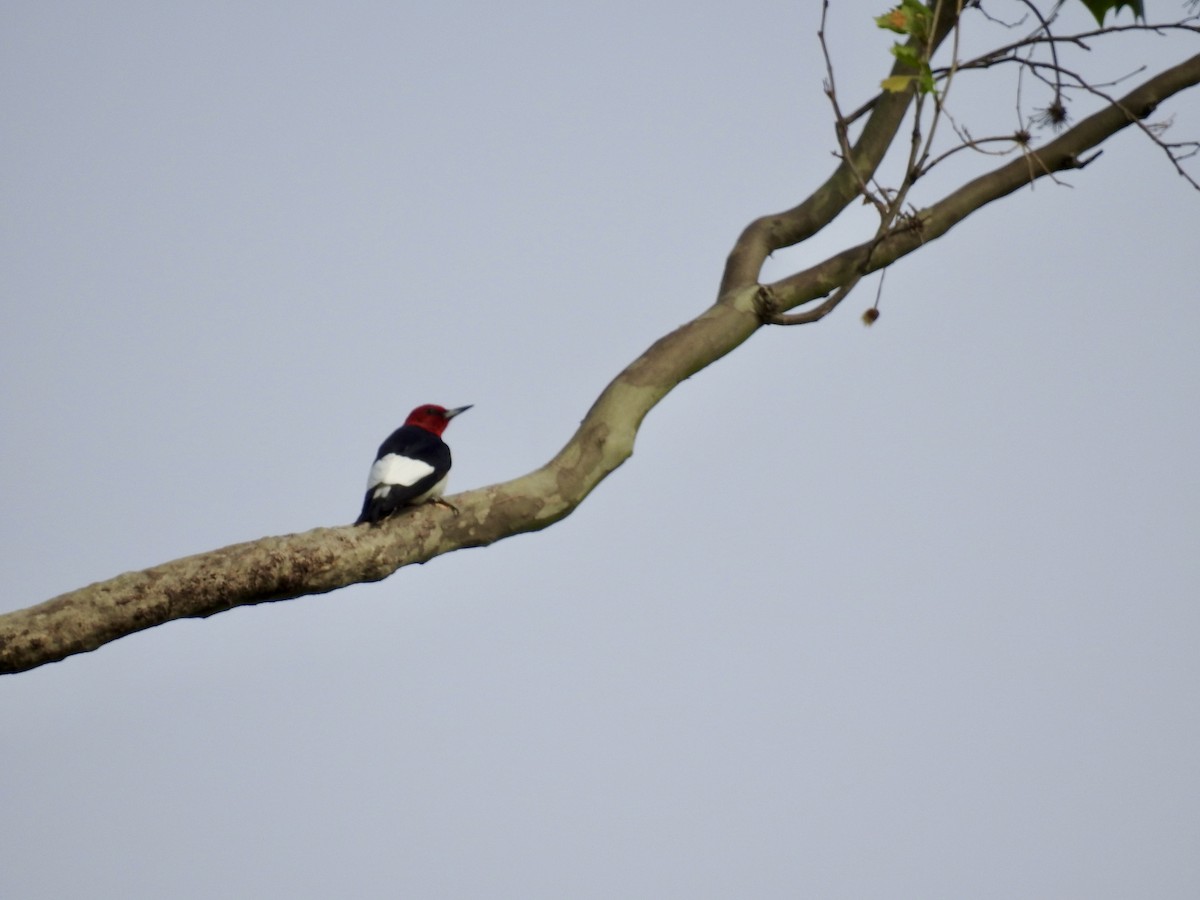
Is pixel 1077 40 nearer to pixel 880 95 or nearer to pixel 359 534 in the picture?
pixel 880 95

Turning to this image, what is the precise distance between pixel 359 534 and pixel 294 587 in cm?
29

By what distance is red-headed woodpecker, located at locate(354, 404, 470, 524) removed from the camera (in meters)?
4.71

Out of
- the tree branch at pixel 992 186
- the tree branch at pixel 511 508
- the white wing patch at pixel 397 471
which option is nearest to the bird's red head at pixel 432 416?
the white wing patch at pixel 397 471

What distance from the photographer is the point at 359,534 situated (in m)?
4.07

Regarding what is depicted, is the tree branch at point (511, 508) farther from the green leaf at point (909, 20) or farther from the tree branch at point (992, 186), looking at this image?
the green leaf at point (909, 20)

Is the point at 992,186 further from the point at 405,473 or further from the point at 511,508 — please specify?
the point at 405,473

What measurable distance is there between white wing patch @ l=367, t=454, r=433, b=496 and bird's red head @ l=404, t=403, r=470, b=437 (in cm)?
212

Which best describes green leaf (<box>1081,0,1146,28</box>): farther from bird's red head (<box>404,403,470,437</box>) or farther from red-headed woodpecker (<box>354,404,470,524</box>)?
bird's red head (<box>404,403,470,437</box>)

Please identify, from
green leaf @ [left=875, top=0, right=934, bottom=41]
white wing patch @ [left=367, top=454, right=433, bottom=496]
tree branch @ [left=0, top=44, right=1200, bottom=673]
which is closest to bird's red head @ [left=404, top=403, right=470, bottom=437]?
white wing patch @ [left=367, top=454, right=433, bottom=496]

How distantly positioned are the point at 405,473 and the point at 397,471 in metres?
0.03

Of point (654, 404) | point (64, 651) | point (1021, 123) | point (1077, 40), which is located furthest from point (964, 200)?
point (64, 651)

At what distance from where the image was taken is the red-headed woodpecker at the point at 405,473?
4.71 m

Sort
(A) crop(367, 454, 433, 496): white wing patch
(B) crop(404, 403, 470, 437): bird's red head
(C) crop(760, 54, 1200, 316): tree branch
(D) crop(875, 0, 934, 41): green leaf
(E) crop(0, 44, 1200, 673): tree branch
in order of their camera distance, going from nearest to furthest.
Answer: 1. (E) crop(0, 44, 1200, 673): tree branch
2. (D) crop(875, 0, 934, 41): green leaf
3. (C) crop(760, 54, 1200, 316): tree branch
4. (A) crop(367, 454, 433, 496): white wing patch
5. (B) crop(404, 403, 470, 437): bird's red head

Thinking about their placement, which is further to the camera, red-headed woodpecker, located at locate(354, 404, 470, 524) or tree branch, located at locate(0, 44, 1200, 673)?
red-headed woodpecker, located at locate(354, 404, 470, 524)
